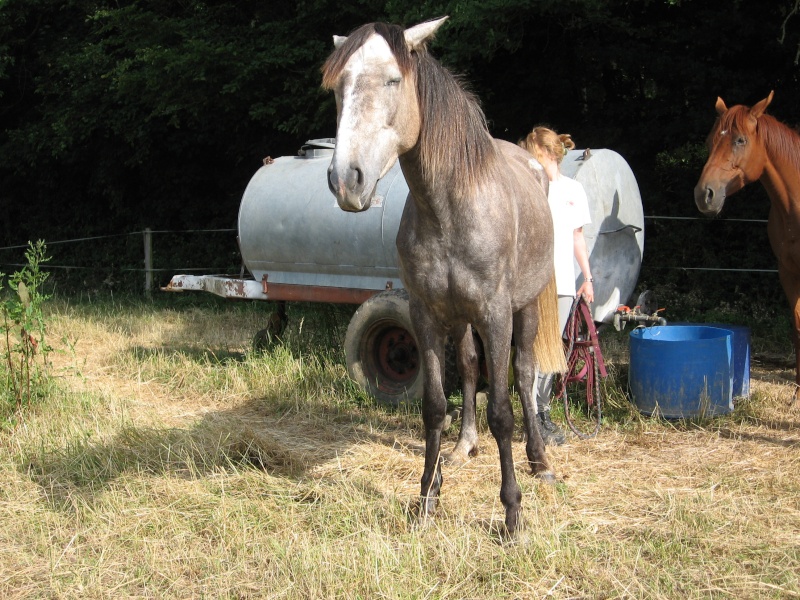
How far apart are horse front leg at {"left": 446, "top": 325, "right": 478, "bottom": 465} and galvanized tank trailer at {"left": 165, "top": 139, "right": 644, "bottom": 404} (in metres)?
0.98

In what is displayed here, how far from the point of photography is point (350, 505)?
3805 mm

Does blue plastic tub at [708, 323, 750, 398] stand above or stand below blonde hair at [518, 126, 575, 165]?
below

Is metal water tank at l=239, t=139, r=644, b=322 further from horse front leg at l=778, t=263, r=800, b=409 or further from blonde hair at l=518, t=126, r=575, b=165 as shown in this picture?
horse front leg at l=778, t=263, r=800, b=409

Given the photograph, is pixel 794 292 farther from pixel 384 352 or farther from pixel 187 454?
pixel 187 454

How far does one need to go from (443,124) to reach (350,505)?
1.79 metres

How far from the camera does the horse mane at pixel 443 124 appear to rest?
3.34 metres

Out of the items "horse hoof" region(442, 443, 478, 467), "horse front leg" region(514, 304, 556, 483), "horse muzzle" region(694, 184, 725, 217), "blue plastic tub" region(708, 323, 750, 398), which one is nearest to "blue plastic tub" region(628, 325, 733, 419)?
"blue plastic tub" region(708, 323, 750, 398)

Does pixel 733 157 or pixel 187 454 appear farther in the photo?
pixel 733 157

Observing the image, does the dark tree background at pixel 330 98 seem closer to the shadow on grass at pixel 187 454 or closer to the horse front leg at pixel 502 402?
the shadow on grass at pixel 187 454

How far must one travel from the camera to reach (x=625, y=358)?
7238 millimetres

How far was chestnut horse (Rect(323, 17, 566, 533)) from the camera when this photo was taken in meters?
3.12

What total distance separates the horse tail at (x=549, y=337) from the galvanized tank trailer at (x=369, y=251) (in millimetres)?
1129

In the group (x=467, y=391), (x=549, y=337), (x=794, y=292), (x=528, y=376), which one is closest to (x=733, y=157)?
(x=794, y=292)

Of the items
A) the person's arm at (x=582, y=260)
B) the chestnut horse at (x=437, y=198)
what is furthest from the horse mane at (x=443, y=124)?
the person's arm at (x=582, y=260)
